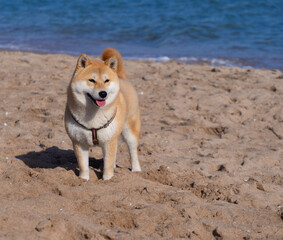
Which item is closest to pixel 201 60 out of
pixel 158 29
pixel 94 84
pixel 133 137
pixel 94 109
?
pixel 158 29

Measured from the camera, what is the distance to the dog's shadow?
5.12 metres

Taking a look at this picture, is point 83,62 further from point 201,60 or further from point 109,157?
point 201,60

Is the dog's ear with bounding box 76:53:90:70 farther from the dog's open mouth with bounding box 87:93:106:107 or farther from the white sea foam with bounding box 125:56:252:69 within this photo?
the white sea foam with bounding box 125:56:252:69

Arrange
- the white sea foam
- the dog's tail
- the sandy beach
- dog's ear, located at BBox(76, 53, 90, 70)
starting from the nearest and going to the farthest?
the sandy beach, dog's ear, located at BBox(76, 53, 90, 70), the dog's tail, the white sea foam

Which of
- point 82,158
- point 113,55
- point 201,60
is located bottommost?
point 201,60

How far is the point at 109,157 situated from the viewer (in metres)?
4.71

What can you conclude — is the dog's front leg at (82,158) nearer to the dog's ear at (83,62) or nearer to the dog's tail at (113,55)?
the dog's ear at (83,62)

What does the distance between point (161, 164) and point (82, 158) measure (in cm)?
110

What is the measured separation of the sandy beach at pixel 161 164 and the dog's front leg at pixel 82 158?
0.36ft

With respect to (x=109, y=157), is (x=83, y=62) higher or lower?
higher

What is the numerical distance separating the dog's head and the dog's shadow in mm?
977

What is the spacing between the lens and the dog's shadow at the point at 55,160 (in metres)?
5.12

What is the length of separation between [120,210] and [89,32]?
13.5m

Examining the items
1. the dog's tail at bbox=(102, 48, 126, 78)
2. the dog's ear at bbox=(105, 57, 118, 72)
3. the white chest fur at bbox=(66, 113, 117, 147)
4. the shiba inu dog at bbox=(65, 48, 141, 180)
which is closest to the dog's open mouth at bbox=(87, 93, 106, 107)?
the shiba inu dog at bbox=(65, 48, 141, 180)
